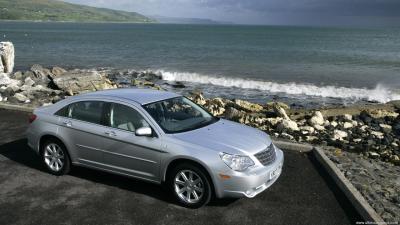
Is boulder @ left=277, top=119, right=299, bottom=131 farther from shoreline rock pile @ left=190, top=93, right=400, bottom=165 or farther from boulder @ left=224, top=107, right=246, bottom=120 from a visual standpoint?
boulder @ left=224, top=107, right=246, bottom=120

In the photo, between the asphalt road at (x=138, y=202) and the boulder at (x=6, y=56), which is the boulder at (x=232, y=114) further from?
the boulder at (x=6, y=56)

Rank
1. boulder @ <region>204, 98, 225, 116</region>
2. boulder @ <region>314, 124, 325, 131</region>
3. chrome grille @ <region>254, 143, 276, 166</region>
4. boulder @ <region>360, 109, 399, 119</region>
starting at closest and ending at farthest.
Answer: chrome grille @ <region>254, 143, 276, 166</region> < boulder @ <region>314, 124, 325, 131</region> < boulder @ <region>204, 98, 225, 116</region> < boulder @ <region>360, 109, 399, 119</region>

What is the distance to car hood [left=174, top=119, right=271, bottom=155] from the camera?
6.88m

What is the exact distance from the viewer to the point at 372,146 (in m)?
12.4

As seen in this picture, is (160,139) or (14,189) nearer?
(160,139)

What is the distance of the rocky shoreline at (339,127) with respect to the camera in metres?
8.54

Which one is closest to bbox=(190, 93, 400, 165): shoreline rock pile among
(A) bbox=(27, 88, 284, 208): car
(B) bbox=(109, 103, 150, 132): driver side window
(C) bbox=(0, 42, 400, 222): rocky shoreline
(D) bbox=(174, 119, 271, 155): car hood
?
(C) bbox=(0, 42, 400, 222): rocky shoreline

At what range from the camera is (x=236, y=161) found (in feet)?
22.1

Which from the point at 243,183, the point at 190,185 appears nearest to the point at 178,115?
the point at 190,185

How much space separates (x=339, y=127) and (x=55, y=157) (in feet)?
32.0

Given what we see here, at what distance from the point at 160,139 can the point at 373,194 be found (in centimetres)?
374

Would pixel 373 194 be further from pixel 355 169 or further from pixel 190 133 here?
pixel 190 133

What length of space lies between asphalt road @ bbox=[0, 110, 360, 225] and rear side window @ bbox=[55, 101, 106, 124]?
115 centimetres

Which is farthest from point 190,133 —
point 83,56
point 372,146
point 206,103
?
point 83,56
